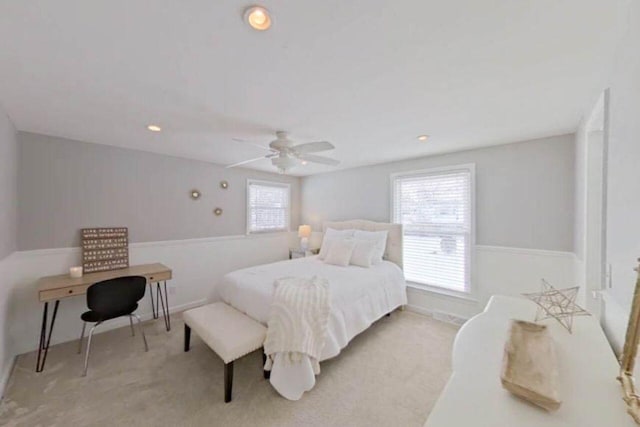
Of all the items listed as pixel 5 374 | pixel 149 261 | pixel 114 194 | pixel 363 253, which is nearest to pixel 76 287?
pixel 5 374

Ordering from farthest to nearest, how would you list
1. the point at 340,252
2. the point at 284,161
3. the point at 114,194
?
the point at 340,252, the point at 114,194, the point at 284,161

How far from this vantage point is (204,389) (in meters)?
2.08

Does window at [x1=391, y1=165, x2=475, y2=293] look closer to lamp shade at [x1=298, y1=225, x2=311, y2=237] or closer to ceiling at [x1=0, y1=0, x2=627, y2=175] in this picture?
ceiling at [x1=0, y1=0, x2=627, y2=175]

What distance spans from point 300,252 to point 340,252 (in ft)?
5.05

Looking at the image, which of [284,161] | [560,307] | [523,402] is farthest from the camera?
[284,161]

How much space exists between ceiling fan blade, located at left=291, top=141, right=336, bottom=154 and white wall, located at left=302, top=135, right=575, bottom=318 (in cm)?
195

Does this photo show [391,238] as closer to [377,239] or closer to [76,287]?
[377,239]

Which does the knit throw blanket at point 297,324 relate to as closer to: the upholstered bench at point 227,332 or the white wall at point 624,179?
the upholstered bench at point 227,332

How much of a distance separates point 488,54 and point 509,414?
1.62 metres

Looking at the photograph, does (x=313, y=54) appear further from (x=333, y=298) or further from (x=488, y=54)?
(x=333, y=298)

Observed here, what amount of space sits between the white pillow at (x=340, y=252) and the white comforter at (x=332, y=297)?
10 centimetres

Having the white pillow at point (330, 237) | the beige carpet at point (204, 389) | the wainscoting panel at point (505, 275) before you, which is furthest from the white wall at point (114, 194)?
the wainscoting panel at point (505, 275)

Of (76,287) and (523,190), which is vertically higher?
(523,190)

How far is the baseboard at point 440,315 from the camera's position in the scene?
331cm
